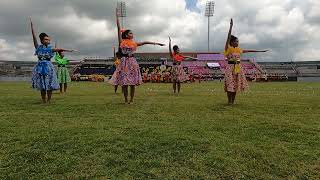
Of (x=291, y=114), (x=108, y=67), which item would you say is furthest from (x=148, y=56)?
(x=291, y=114)

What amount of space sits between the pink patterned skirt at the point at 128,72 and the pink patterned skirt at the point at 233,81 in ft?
9.70

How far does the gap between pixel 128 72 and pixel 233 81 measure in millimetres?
3446

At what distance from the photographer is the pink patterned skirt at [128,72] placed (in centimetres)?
1241

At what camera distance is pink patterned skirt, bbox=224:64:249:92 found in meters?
12.7

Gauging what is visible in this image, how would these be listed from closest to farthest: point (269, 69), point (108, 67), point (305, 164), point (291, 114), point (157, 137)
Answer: point (305, 164) < point (157, 137) < point (291, 114) < point (108, 67) < point (269, 69)

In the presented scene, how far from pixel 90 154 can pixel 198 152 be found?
A: 5.21 feet

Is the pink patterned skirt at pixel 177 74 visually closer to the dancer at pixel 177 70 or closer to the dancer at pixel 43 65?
the dancer at pixel 177 70

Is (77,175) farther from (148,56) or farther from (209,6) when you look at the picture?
(148,56)

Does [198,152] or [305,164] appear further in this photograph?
[198,152]

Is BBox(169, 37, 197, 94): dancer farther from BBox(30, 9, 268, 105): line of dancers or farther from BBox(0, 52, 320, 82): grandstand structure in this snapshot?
BBox(0, 52, 320, 82): grandstand structure

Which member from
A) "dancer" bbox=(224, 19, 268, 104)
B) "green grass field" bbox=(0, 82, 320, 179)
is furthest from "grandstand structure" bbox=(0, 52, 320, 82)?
"green grass field" bbox=(0, 82, 320, 179)

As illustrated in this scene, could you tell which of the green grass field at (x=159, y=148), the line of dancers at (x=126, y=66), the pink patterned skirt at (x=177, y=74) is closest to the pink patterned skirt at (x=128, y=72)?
the line of dancers at (x=126, y=66)

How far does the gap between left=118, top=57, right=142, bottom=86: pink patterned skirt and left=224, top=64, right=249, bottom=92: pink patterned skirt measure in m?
2.96

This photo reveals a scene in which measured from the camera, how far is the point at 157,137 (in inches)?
259
